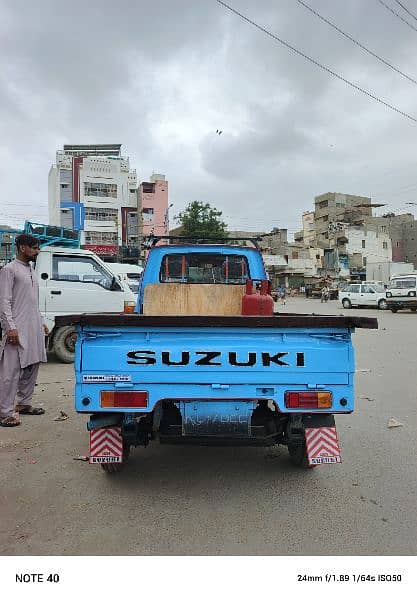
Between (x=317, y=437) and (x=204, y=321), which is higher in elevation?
(x=204, y=321)

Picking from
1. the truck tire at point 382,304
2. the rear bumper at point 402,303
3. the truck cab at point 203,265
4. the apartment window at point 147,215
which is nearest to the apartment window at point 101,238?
the apartment window at point 147,215

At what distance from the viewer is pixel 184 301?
4.24m

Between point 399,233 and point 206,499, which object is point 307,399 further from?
point 399,233

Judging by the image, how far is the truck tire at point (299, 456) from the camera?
3.48 metres

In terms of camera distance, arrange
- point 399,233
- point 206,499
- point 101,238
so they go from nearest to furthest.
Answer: point 206,499 → point 101,238 → point 399,233

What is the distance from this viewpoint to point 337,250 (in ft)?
209

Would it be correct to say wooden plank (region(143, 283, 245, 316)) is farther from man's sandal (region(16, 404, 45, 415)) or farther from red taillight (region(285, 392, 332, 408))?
man's sandal (region(16, 404, 45, 415))

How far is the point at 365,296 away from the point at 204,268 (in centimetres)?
2661

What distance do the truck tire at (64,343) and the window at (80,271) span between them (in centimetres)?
93

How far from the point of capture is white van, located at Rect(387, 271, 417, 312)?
2414cm

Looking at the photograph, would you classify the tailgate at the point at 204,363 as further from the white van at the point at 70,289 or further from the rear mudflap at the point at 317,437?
the white van at the point at 70,289

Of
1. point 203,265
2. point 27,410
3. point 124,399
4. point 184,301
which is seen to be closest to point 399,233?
point 203,265

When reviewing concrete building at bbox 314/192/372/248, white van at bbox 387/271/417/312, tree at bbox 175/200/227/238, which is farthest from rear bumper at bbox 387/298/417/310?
concrete building at bbox 314/192/372/248

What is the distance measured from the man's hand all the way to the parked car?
2705cm
